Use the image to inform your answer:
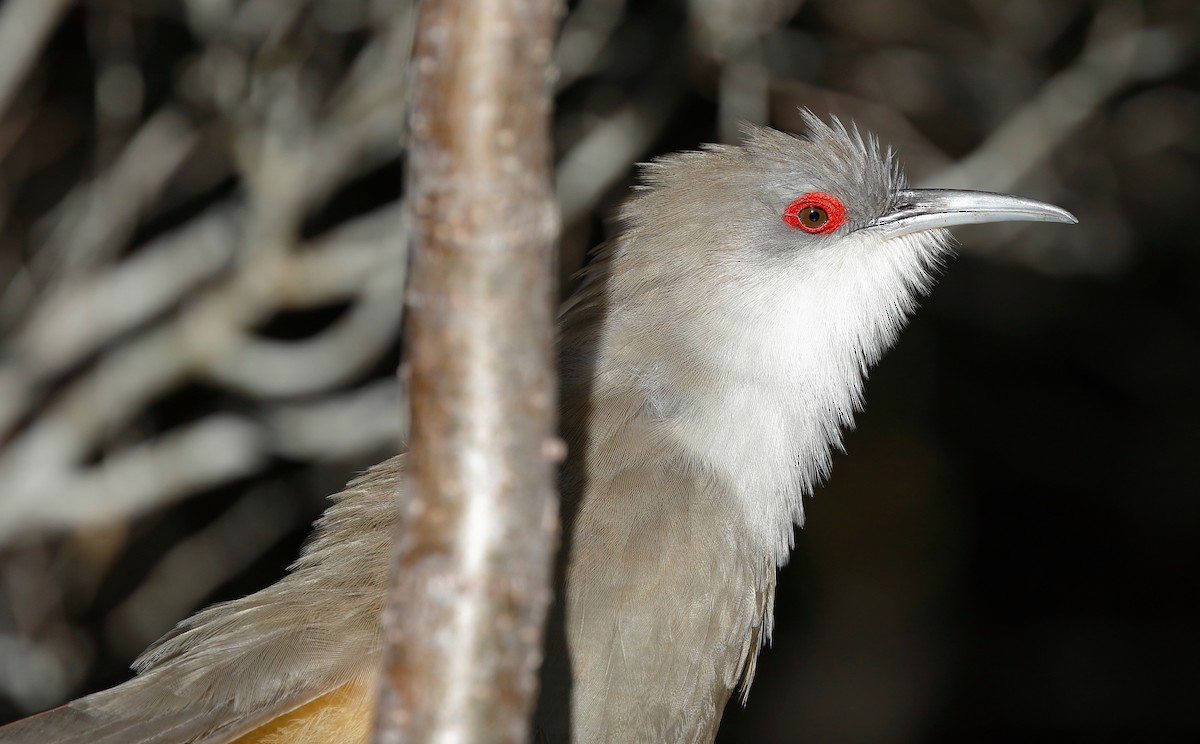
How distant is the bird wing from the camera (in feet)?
6.48

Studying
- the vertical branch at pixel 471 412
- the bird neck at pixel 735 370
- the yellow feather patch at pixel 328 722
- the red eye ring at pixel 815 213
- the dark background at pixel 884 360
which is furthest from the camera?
the dark background at pixel 884 360

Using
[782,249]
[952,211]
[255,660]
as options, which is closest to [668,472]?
[782,249]

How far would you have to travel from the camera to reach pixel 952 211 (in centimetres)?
288

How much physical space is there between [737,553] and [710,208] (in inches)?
32.6

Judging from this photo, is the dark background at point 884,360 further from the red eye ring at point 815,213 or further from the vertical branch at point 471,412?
the vertical branch at point 471,412

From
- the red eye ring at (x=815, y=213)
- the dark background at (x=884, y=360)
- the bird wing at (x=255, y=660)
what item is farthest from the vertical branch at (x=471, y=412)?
the dark background at (x=884, y=360)

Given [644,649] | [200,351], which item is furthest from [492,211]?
[200,351]

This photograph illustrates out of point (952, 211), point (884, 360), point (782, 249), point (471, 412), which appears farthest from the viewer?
point (884, 360)

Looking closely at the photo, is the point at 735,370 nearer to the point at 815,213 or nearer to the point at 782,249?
the point at 782,249

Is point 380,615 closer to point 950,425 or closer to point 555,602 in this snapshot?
point 555,602

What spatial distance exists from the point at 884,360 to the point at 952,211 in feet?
13.1

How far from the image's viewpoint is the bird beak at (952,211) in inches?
111

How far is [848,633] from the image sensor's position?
6.61 meters

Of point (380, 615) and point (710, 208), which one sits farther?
point (710, 208)
